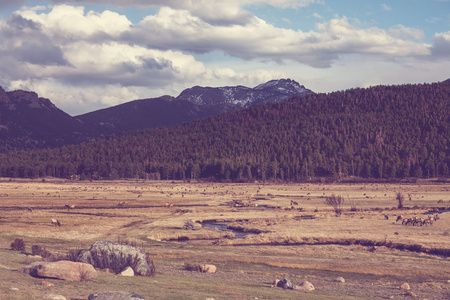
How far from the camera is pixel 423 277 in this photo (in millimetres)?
30609

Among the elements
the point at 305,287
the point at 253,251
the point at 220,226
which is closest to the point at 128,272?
the point at 305,287

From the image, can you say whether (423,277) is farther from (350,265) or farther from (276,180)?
(276,180)

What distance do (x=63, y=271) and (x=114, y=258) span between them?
15.6 feet

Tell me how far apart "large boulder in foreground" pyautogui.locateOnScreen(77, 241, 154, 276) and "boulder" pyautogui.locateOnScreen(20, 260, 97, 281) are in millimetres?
3561

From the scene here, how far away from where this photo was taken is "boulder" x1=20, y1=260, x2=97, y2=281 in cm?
2030

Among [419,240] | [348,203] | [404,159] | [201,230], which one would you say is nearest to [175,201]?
[348,203]

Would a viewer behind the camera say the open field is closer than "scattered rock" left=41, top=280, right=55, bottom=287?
No

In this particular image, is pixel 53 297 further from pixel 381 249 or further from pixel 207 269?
pixel 381 249

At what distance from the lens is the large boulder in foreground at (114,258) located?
24.8 meters

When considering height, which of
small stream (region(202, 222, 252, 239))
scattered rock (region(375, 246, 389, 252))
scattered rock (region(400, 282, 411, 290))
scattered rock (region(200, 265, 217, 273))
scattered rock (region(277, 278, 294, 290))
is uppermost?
scattered rock (region(277, 278, 294, 290))

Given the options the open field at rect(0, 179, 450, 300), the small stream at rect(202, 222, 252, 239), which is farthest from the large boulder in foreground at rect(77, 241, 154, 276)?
the small stream at rect(202, 222, 252, 239)

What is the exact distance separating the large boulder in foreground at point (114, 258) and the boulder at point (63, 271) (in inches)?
140

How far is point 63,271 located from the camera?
20.4 metres

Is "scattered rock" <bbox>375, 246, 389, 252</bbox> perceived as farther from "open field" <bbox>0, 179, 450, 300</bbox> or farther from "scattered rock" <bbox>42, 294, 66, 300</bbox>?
"scattered rock" <bbox>42, 294, 66, 300</bbox>
